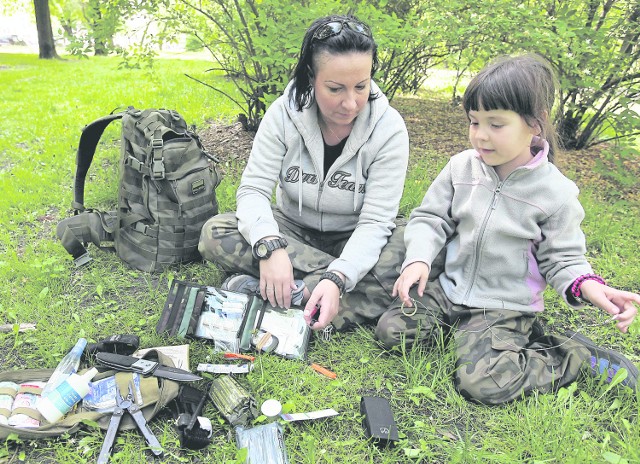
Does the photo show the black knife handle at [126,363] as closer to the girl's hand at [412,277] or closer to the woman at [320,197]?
the woman at [320,197]

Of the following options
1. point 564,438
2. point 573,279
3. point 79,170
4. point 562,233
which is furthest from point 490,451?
point 79,170

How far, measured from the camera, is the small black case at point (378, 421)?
1.82 metres

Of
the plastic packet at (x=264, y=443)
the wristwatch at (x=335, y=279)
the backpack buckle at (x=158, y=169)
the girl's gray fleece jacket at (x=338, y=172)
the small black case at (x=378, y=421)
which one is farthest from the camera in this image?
the backpack buckle at (x=158, y=169)

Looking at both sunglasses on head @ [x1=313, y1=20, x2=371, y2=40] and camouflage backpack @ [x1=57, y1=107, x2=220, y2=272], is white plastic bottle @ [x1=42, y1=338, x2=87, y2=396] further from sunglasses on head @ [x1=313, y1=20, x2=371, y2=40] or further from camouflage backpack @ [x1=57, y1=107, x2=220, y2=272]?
sunglasses on head @ [x1=313, y1=20, x2=371, y2=40]

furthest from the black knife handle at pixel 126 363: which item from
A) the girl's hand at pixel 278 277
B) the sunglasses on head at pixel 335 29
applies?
the sunglasses on head at pixel 335 29

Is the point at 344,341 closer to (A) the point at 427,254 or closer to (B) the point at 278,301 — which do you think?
(B) the point at 278,301

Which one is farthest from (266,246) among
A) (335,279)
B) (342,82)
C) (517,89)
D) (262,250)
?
(517,89)

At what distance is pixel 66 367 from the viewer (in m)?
2.01

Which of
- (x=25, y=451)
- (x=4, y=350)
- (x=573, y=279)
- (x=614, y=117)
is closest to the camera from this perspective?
(x=25, y=451)

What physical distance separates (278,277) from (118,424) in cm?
90

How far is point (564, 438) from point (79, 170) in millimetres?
3142

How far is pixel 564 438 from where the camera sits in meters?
1.79

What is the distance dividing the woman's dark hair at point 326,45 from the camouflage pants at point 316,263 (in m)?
0.76

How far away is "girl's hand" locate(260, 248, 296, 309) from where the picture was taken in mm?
2289
